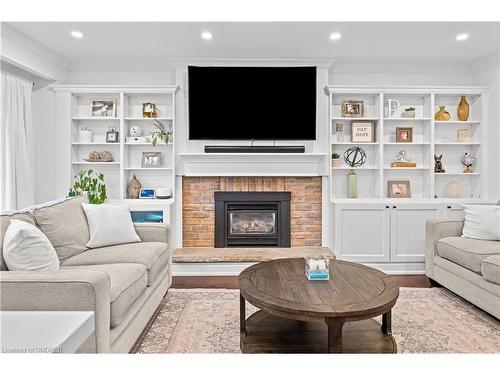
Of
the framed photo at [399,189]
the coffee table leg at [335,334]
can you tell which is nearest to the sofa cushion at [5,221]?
the coffee table leg at [335,334]

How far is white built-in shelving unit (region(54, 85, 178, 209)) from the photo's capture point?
4.11 m

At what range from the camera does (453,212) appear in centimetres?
399

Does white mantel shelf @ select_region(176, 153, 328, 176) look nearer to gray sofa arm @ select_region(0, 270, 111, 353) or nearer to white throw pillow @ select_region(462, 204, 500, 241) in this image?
white throw pillow @ select_region(462, 204, 500, 241)

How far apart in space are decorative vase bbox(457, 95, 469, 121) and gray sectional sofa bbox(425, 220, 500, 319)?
5.46 ft

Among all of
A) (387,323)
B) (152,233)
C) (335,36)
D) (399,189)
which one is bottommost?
(387,323)

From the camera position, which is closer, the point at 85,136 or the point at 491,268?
the point at 491,268

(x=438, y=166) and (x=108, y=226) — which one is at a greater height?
(x=438, y=166)

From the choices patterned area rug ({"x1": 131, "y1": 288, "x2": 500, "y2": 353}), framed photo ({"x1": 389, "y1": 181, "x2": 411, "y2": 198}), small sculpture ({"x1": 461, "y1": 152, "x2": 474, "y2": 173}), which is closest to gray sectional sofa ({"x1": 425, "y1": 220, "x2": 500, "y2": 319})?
patterned area rug ({"x1": 131, "y1": 288, "x2": 500, "y2": 353})

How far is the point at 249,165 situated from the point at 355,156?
1314mm

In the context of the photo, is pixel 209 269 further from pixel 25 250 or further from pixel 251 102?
pixel 25 250

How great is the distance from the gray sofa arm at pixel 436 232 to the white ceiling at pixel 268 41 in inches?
71.2

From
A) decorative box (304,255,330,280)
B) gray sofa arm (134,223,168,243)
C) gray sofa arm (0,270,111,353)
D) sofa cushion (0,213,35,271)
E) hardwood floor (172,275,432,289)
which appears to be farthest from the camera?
hardwood floor (172,275,432,289)

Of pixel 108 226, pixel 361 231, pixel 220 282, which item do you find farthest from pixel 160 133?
pixel 361 231
